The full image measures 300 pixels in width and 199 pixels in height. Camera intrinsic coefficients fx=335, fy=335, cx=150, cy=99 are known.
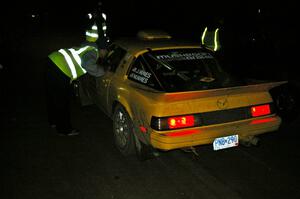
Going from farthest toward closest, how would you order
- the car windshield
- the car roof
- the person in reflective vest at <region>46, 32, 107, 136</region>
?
the person in reflective vest at <region>46, 32, 107, 136</region>, the car roof, the car windshield

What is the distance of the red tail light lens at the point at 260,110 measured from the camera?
423 cm

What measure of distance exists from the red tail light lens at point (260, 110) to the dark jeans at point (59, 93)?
9.82ft

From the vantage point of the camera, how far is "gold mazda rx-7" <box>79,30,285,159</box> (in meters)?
3.85

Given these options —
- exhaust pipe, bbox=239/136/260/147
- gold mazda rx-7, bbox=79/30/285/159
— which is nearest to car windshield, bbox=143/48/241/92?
gold mazda rx-7, bbox=79/30/285/159

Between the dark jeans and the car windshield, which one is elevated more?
the car windshield

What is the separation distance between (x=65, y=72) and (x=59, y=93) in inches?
15.9

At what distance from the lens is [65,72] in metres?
5.37

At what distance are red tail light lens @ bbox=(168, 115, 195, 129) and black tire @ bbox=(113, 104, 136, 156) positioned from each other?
836mm

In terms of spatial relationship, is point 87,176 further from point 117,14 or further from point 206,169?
point 117,14

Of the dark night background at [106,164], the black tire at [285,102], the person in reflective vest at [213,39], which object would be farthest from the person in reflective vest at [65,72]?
the person in reflective vest at [213,39]

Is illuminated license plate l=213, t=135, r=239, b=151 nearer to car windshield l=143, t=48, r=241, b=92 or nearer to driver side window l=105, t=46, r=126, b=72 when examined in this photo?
car windshield l=143, t=48, r=241, b=92

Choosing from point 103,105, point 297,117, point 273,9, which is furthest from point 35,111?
point 273,9

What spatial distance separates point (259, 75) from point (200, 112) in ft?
20.5

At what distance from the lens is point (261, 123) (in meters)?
4.27
